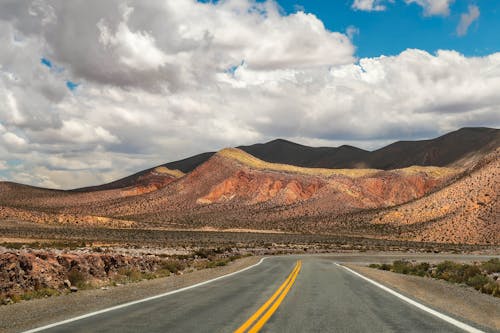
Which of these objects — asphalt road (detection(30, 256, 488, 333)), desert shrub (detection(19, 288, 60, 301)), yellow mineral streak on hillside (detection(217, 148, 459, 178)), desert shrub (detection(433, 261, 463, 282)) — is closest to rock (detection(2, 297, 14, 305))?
desert shrub (detection(19, 288, 60, 301))

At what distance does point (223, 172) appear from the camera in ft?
495

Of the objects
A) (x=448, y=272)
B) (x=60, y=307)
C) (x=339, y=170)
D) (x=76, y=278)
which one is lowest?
(x=448, y=272)

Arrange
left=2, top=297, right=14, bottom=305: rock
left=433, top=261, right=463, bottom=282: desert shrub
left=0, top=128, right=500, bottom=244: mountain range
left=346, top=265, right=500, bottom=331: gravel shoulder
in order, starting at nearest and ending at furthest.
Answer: left=346, top=265, right=500, bottom=331: gravel shoulder < left=2, top=297, right=14, bottom=305: rock < left=433, top=261, right=463, bottom=282: desert shrub < left=0, top=128, right=500, bottom=244: mountain range

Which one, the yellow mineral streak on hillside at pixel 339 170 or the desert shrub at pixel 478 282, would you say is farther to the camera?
the yellow mineral streak on hillside at pixel 339 170

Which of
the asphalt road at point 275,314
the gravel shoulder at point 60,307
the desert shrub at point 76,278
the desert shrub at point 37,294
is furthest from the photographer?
the desert shrub at point 76,278

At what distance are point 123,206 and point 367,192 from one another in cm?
7316

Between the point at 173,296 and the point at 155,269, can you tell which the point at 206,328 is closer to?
the point at 173,296

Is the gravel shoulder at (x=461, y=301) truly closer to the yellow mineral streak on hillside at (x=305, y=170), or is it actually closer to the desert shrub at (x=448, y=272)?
the desert shrub at (x=448, y=272)

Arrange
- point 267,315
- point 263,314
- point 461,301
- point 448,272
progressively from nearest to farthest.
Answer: point 267,315 < point 263,314 < point 461,301 < point 448,272

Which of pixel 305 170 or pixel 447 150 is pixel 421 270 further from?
pixel 447 150

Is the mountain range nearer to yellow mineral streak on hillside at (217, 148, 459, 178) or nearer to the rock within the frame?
yellow mineral streak on hillside at (217, 148, 459, 178)

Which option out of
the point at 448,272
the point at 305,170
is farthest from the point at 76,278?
the point at 305,170

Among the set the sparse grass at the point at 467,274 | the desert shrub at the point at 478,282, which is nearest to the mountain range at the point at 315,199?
the sparse grass at the point at 467,274

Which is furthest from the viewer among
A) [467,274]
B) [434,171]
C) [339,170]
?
[339,170]
